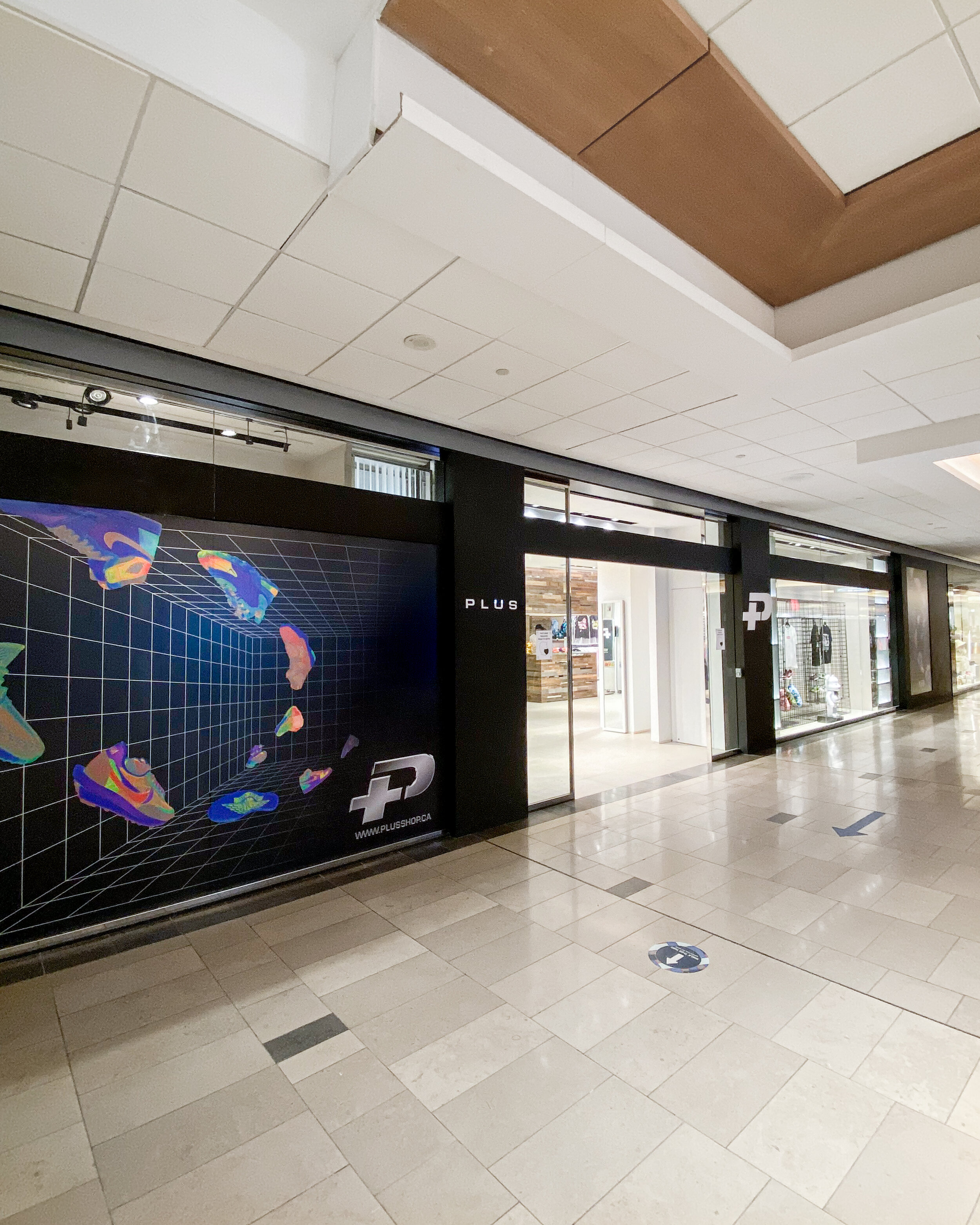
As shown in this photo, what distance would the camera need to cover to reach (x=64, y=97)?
6.38 feet

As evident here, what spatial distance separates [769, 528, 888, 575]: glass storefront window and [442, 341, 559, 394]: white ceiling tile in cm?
Answer: 627

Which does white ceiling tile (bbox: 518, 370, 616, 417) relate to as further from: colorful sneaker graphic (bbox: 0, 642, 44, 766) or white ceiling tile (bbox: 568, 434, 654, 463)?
colorful sneaker graphic (bbox: 0, 642, 44, 766)

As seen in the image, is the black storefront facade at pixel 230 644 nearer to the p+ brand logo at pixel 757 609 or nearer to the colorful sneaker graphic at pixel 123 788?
the colorful sneaker graphic at pixel 123 788

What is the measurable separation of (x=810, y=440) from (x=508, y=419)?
2.74 meters

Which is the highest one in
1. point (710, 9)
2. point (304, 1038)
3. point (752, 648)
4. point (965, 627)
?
point (710, 9)

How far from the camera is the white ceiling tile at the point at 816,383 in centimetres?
387

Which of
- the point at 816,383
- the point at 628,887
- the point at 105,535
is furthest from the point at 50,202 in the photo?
the point at 628,887

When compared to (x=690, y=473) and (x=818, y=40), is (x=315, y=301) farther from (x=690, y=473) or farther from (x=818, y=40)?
(x=690, y=473)

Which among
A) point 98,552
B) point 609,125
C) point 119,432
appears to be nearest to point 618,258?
point 609,125

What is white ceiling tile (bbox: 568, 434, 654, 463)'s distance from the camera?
549 centimetres

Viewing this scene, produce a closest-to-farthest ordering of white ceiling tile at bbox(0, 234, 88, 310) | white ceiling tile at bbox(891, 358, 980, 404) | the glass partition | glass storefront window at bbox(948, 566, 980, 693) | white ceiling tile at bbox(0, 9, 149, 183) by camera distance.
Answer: white ceiling tile at bbox(0, 9, 149, 183), white ceiling tile at bbox(0, 234, 88, 310), white ceiling tile at bbox(891, 358, 980, 404), the glass partition, glass storefront window at bbox(948, 566, 980, 693)

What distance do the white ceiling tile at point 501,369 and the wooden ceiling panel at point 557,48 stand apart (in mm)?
1337

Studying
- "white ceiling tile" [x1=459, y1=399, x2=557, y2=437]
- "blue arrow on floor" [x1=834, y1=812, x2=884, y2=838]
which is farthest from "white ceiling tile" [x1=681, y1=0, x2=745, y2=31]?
"blue arrow on floor" [x1=834, y1=812, x2=884, y2=838]

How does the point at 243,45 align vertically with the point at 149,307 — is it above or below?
above
